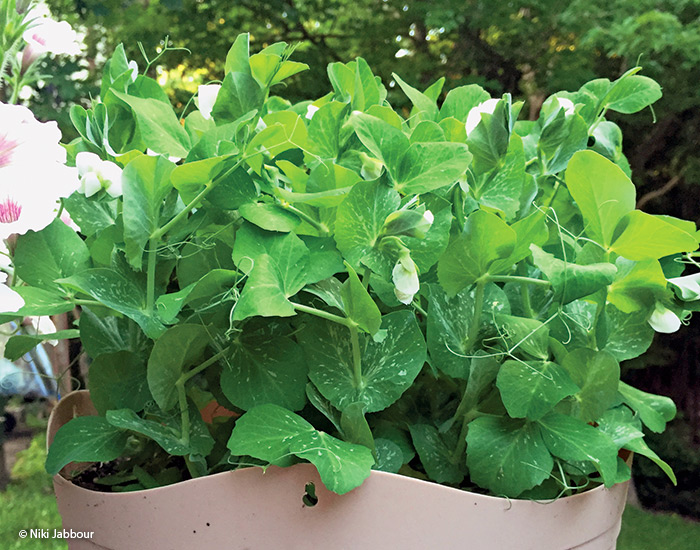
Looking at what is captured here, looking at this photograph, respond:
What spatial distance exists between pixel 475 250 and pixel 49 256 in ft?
0.61

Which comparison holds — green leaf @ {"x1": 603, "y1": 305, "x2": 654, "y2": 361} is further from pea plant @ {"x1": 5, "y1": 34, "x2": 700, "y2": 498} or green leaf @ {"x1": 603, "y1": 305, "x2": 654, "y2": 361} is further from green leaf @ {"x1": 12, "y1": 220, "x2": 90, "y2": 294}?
green leaf @ {"x1": 12, "y1": 220, "x2": 90, "y2": 294}

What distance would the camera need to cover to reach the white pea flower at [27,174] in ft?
0.79

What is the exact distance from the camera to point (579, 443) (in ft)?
0.91


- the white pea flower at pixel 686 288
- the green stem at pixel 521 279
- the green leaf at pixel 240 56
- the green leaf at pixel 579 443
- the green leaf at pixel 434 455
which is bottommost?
the green leaf at pixel 434 455

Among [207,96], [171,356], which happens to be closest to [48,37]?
[207,96]

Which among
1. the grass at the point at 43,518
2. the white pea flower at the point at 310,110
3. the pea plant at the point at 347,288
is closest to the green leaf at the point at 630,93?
the pea plant at the point at 347,288

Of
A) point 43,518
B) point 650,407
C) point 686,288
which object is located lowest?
point 43,518

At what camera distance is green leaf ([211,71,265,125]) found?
0.29 metres

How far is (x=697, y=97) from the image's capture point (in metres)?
2.15

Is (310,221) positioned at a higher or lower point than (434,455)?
higher

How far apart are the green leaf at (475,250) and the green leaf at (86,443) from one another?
0.16 meters

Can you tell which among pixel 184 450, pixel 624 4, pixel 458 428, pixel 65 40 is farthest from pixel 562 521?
pixel 624 4

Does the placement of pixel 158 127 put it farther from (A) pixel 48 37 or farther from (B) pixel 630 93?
(B) pixel 630 93

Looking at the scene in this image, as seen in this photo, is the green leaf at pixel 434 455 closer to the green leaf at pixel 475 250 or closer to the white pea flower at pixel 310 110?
the green leaf at pixel 475 250
